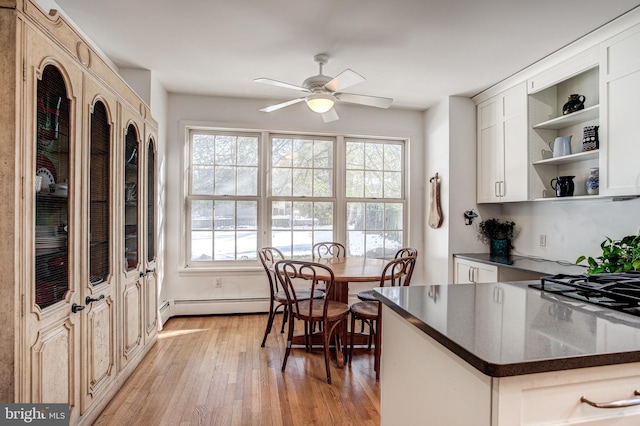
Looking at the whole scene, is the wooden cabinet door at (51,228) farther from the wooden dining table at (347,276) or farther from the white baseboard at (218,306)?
the white baseboard at (218,306)

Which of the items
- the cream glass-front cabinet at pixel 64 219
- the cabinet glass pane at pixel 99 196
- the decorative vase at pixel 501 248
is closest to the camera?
the cream glass-front cabinet at pixel 64 219

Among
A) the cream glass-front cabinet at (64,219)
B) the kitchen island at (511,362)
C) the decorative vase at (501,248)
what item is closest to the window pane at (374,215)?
the decorative vase at (501,248)

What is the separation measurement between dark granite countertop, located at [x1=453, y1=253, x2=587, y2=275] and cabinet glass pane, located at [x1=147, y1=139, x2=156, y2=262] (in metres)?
3.10

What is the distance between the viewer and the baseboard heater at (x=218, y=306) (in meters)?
3.86

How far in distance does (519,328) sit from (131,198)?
2570mm

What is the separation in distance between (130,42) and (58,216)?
71.0 inches

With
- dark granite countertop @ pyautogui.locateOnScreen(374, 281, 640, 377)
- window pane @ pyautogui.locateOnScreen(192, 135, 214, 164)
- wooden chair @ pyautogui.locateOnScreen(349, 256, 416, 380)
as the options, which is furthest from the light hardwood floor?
window pane @ pyautogui.locateOnScreen(192, 135, 214, 164)

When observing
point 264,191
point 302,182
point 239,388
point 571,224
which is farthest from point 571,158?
point 239,388

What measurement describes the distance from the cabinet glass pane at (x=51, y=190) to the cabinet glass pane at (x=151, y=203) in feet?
4.32

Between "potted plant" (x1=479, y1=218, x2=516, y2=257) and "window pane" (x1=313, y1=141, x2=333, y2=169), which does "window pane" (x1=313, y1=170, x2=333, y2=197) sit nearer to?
"window pane" (x1=313, y1=141, x2=333, y2=169)

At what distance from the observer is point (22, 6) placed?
1284 millimetres

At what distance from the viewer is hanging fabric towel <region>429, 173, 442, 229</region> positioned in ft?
13.1

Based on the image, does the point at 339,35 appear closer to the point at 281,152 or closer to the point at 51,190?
the point at 281,152

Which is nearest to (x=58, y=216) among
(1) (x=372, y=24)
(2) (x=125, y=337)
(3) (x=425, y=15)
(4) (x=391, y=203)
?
(2) (x=125, y=337)
